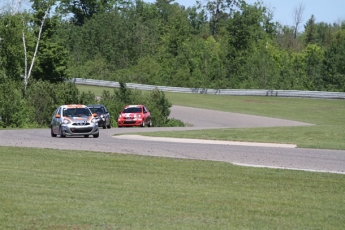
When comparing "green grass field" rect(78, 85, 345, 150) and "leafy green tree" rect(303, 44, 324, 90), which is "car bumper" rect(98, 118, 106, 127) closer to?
"green grass field" rect(78, 85, 345, 150)

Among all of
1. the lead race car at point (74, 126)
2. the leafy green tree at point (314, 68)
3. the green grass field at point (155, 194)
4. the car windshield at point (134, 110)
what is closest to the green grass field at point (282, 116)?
the lead race car at point (74, 126)

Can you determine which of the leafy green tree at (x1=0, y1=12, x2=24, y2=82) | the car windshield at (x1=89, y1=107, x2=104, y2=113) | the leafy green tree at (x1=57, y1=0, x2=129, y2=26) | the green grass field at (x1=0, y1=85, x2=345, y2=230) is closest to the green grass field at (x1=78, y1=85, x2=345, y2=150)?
the car windshield at (x1=89, y1=107, x2=104, y2=113)

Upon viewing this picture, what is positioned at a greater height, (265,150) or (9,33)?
(9,33)

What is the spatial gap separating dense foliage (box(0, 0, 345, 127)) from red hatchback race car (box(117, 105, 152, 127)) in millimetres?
4187

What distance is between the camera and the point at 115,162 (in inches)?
789

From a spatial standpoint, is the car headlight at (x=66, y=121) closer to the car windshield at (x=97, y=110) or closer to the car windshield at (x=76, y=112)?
the car windshield at (x=76, y=112)

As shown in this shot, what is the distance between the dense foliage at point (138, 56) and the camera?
65.7 m

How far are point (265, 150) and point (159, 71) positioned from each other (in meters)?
75.7

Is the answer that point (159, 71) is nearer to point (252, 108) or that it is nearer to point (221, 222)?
point (252, 108)

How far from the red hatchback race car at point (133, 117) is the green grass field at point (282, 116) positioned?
35.5 ft

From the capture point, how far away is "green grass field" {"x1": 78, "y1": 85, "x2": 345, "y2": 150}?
32.3 m

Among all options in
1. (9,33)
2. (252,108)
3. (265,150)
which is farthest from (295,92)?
(265,150)

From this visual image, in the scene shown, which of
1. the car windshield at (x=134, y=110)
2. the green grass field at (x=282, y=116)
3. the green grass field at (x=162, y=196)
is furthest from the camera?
the car windshield at (x=134, y=110)

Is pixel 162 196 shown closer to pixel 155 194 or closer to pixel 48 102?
pixel 155 194
